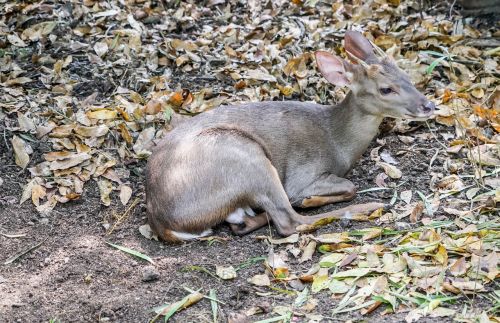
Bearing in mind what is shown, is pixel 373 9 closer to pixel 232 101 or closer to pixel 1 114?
pixel 232 101

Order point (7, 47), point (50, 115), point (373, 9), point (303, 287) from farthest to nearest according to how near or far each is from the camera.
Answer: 1. point (373, 9)
2. point (7, 47)
3. point (50, 115)
4. point (303, 287)

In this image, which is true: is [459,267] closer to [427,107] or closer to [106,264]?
[427,107]

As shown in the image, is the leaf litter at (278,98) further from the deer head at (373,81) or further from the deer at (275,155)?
the deer head at (373,81)

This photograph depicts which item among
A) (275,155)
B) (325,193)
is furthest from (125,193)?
(325,193)

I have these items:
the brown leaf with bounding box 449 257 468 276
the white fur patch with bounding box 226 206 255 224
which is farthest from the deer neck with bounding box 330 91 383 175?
the brown leaf with bounding box 449 257 468 276

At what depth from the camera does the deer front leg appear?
20.9 ft

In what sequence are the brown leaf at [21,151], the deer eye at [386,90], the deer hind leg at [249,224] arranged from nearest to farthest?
the deer hind leg at [249,224] < the deer eye at [386,90] < the brown leaf at [21,151]

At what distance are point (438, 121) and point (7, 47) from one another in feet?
13.3

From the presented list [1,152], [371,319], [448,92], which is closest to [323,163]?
[448,92]

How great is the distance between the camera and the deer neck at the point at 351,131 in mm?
6719

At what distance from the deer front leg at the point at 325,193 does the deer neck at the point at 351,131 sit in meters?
0.26

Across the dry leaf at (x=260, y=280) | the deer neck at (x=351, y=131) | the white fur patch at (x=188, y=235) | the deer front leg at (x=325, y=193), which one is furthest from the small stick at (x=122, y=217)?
the deer neck at (x=351, y=131)

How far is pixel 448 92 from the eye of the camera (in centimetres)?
733

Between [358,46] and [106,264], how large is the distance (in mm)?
2674
